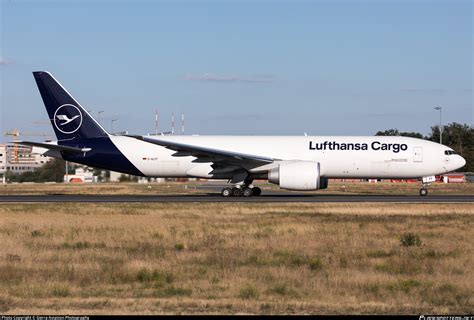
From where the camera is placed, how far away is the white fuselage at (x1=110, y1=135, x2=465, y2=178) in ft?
141

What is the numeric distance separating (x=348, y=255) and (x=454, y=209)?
1566cm

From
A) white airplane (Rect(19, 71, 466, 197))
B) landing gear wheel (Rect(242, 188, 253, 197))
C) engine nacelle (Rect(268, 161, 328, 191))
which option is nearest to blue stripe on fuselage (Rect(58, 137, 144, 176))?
white airplane (Rect(19, 71, 466, 197))

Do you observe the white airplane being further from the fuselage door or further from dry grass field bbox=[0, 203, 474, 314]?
dry grass field bbox=[0, 203, 474, 314]

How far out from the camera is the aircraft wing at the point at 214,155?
40312mm

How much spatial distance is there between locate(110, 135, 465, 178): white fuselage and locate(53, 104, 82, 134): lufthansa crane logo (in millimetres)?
2266

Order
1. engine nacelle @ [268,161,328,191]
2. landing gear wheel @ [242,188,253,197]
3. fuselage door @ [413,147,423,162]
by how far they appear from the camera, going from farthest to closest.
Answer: fuselage door @ [413,147,423,162] < landing gear wheel @ [242,188,253,197] < engine nacelle @ [268,161,328,191]

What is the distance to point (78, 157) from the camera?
43.6m

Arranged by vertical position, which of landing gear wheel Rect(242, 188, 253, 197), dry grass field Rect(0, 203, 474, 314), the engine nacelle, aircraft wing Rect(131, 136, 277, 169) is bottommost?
dry grass field Rect(0, 203, 474, 314)

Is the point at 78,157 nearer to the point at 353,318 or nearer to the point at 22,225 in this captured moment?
the point at 22,225

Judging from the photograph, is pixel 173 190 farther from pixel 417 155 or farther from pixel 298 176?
pixel 417 155

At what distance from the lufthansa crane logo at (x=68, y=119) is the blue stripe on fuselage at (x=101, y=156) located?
786mm

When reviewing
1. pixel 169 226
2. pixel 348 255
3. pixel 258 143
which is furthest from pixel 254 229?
pixel 258 143

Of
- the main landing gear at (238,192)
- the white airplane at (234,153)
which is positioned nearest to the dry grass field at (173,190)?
the white airplane at (234,153)

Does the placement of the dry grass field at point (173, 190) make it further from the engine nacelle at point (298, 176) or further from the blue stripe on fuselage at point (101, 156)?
the engine nacelle at point (298, 176)
